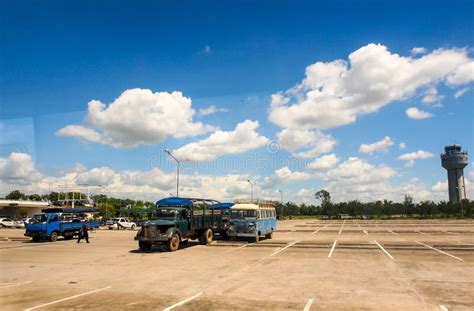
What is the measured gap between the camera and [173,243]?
23094 mm

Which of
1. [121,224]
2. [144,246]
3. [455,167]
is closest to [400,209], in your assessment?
[455,167]

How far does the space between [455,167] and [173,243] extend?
17280 centimetres

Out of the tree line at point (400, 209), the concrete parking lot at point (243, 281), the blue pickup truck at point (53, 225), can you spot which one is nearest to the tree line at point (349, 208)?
the tree line at point (400, 209)

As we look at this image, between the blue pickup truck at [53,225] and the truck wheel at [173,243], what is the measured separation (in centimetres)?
1365

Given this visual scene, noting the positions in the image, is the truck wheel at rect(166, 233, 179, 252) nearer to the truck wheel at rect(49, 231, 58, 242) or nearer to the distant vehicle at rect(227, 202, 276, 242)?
the distant vehicle at rect(227, 202, 276, 242)

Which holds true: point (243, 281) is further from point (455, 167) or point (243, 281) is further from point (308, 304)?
point (455, 167)

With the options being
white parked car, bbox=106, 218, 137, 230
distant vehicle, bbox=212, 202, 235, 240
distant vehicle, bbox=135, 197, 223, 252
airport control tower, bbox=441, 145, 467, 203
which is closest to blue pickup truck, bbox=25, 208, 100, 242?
distant vehicle, bbox=135, 197, 223, 252

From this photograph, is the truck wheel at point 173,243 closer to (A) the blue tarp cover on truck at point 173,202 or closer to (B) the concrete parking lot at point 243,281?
(B) the concrete parking lot at point 243,281

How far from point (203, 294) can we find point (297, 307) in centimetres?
282

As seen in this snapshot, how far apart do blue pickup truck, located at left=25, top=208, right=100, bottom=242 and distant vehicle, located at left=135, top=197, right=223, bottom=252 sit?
38.8 feet

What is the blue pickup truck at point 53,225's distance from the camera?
3128 centimetres

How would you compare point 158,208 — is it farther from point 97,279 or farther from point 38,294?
point 38,294

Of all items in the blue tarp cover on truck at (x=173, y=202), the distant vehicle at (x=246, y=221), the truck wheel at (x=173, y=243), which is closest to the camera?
the truck wheel at (x=173, y=243)

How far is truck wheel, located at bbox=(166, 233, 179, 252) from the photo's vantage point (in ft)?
74.8
